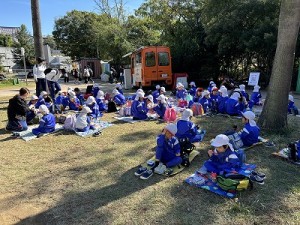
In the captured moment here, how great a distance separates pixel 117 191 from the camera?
4.23 m

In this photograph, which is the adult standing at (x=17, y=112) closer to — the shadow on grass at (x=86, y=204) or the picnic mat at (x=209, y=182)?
the shadow on grass at (x=86, y=204)

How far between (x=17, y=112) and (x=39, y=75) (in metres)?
3.23

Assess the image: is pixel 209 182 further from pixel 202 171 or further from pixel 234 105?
pixel 234 105

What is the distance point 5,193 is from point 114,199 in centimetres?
174

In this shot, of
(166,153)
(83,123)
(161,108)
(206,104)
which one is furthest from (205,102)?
(166,153)

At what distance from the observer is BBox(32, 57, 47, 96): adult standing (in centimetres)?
1032

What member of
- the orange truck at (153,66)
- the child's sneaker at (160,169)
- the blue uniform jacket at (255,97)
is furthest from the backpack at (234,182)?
the orange truck at (153,66)

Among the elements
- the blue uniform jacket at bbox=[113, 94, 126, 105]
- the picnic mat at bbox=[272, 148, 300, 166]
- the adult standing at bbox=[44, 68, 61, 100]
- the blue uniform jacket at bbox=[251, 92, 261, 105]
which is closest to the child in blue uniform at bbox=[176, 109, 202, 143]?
the picnic mat at bbox=[272, 148, 300, 166]

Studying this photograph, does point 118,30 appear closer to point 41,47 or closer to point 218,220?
point 41,47

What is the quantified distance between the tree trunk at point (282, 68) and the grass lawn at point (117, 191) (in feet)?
1.82

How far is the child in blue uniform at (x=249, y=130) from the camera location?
5.64 metres

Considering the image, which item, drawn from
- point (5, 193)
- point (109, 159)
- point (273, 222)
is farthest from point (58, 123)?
point (273, 222)

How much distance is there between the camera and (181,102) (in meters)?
10.6

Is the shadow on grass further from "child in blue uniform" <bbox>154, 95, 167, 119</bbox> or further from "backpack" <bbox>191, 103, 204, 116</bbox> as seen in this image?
"backpack" <bbox>191, 103, 204, 116</bbox>
